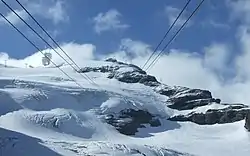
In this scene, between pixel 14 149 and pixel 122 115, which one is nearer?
pixel 14 149

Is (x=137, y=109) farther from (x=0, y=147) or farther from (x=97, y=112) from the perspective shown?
(x=0, y=147)

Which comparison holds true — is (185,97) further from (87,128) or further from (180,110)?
(87,128)

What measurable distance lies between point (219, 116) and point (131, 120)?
1929 cm

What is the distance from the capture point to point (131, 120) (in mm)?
85500

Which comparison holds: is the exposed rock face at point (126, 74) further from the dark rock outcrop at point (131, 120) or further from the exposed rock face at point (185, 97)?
the dark rock outcrop at point (131, 120)

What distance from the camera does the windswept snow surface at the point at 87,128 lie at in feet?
173

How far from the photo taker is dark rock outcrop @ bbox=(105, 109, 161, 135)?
81.8 metres

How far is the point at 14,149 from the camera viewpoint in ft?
158

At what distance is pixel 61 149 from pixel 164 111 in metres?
51.3

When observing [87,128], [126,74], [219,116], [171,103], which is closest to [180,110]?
[171,103]

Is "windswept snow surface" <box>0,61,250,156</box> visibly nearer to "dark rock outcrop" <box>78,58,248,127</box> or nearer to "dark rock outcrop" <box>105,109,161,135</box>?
"dark rock outcrop" <box>105,109,161,135</box>

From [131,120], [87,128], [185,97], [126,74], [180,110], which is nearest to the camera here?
[87,128]

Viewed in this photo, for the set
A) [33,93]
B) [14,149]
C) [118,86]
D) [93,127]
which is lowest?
[14,149]

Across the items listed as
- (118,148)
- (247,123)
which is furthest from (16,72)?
(118,148)
